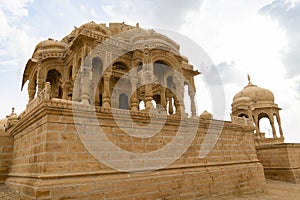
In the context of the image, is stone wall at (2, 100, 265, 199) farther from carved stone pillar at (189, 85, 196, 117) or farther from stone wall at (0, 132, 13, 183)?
carved stone pillar at (189, 85, 196, 117)

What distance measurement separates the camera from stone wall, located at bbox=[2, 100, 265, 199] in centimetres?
460

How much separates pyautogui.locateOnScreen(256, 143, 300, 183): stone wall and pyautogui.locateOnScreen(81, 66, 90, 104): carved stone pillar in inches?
461

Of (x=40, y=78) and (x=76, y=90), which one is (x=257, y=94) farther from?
(x=40, y=78)

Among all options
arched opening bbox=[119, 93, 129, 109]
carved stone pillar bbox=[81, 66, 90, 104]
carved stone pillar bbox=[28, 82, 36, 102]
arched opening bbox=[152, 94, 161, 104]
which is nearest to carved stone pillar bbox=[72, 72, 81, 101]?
carved stone pillar bbox=[81, 66, 90, 104]

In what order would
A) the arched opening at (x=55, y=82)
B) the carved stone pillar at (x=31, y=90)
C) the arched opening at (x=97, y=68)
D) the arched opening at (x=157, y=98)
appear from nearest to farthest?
the carved stone pillar at (x=31, y=90) → the arched opening at (x=97, y=68) → the arched opening at (x=55, y=82) → the arched opening at (x=157, y=98)

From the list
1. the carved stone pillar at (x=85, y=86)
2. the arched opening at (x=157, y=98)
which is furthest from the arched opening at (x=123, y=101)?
the carved stone pillar at (x=85, y=86)

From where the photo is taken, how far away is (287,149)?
13.0 m

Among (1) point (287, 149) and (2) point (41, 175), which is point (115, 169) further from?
(1) point (287, 149)

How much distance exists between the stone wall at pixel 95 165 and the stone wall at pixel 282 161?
6185 mm

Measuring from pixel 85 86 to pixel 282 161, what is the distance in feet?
39.8

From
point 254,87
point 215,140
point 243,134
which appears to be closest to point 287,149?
point 243,134

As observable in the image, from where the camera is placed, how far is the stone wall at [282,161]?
42.0ft

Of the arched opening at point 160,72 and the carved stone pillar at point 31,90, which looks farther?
the arched opening at point 160,72

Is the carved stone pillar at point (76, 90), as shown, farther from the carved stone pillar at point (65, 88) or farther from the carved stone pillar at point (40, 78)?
the carved stone pillar at point (40, 78)
